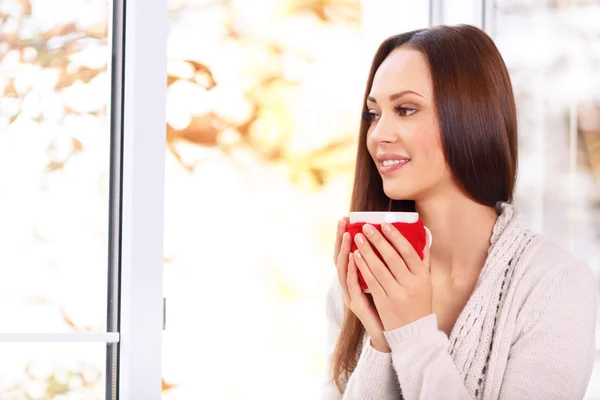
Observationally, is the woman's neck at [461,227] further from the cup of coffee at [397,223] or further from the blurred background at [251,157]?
the blurred background at [251,157]

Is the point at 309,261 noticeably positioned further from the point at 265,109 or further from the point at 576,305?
the point at 576,305

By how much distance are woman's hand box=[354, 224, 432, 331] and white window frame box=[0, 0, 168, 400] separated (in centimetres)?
55

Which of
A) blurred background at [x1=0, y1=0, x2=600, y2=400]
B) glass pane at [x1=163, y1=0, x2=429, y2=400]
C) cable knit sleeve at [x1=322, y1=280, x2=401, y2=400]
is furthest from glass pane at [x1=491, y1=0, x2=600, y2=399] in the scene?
cable knit sleeve at [x1=322, y1=280, x2=401, y2=400]

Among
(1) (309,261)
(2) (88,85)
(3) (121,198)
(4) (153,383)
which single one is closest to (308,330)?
(1) (309,261)

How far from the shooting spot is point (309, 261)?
73.6 inches

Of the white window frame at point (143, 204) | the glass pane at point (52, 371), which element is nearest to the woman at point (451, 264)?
the white window frame at point (143, 204)

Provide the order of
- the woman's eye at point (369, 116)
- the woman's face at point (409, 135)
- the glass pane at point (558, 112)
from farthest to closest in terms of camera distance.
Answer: the glass pane at point (558, 112) < the woman's eye at point (369, 116) < the woman's face at point (409, 135)

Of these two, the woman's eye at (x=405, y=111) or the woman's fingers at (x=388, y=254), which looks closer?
the woman's fingers at (x=388, y=254)

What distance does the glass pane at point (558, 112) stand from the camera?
1731mm

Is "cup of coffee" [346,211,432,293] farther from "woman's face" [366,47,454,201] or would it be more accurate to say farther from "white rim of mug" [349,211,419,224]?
"woman's face" [366,47,454,201]

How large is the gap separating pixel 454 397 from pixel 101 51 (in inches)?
38.5

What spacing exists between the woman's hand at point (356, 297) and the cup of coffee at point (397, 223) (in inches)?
0.8

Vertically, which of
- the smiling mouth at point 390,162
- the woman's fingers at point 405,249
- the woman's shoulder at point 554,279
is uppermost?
the smiling mouth at point 390,162

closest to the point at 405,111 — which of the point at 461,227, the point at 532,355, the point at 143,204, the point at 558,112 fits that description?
the point at 461,227
